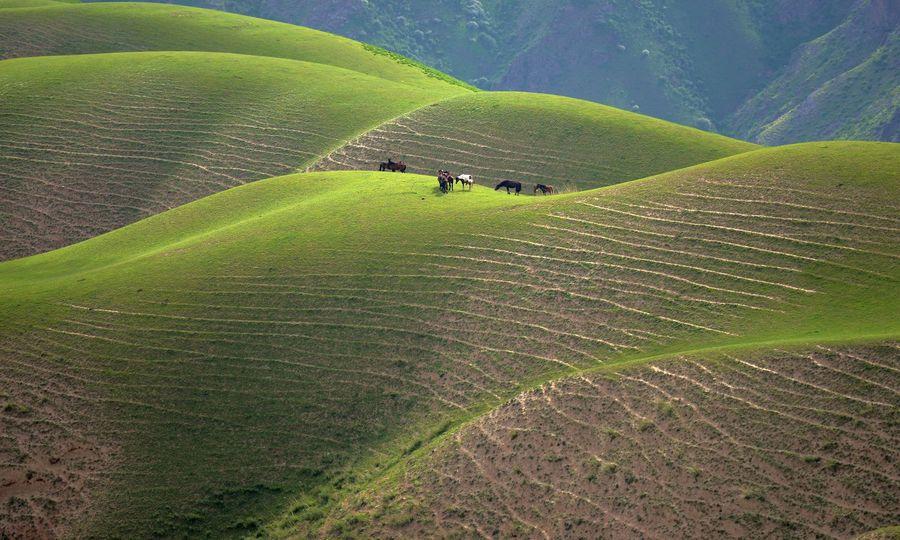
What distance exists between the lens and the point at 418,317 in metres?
38.8

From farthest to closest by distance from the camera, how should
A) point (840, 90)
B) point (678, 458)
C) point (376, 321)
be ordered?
point (840, 90) < point (376, 321) < point (678, 458)

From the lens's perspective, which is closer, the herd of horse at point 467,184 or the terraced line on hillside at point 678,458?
the terraced line on hillside at point 678,458

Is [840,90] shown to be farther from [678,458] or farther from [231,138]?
[678,458]

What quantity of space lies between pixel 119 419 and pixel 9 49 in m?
70.4

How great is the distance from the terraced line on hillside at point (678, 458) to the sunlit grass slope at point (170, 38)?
209 feet

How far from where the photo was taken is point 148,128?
70750 millimetres

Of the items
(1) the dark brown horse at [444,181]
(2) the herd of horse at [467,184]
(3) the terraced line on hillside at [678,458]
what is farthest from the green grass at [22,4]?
(3) the terraced line on hillside at [678,458]

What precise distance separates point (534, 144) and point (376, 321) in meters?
30.6

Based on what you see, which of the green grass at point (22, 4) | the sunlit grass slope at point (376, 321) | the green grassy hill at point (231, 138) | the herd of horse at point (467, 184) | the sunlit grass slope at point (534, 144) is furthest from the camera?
the green grass at point (22, 4)

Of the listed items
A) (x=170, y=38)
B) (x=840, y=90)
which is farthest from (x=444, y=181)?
(x=840, y=90)

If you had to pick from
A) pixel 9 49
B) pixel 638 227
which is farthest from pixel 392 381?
pixel 9 49

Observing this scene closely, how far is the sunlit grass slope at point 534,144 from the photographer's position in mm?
62656

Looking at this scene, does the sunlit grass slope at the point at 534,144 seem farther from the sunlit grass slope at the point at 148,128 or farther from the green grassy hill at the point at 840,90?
the green grassy hill at the point at 840,90

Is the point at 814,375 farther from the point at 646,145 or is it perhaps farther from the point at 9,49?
the point at 9,49
